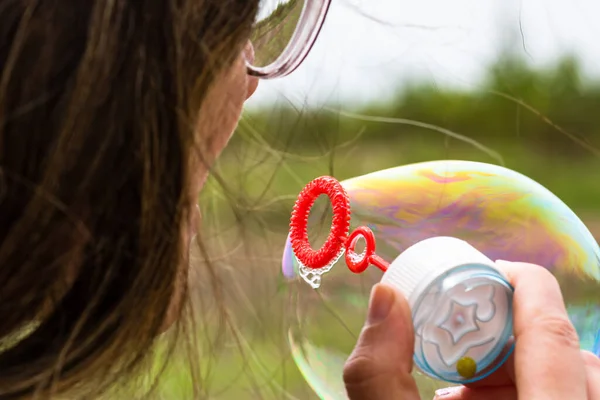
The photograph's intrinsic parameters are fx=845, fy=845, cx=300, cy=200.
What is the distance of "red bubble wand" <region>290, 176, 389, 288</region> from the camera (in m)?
0.74

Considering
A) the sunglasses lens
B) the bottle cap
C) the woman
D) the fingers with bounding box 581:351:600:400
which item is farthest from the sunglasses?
the fingers with bounding box 581:351:600:400

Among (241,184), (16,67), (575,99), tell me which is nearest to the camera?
(16,67)

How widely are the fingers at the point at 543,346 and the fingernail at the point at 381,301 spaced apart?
102 millimetres

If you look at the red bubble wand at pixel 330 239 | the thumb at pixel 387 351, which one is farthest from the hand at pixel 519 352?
the red bubble wand at pixel 330 239

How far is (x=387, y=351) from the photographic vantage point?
0.61 meters

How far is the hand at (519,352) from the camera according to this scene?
60 cm

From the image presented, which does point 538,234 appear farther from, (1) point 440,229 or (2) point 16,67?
(2) point 16,67

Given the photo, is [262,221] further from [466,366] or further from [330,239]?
[466,366]

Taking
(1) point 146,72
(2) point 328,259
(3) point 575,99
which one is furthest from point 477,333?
(3) point 575,99

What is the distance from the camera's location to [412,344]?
61 cm

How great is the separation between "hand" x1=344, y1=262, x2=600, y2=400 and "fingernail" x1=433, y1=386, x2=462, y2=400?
13 centimetres

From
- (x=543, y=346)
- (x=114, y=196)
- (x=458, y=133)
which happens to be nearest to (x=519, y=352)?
(x=543, y=346)

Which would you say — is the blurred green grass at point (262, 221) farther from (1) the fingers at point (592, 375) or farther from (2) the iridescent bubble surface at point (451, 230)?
(1) the fingers at point (592, 375)

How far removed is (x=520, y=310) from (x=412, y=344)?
0.09 meters
